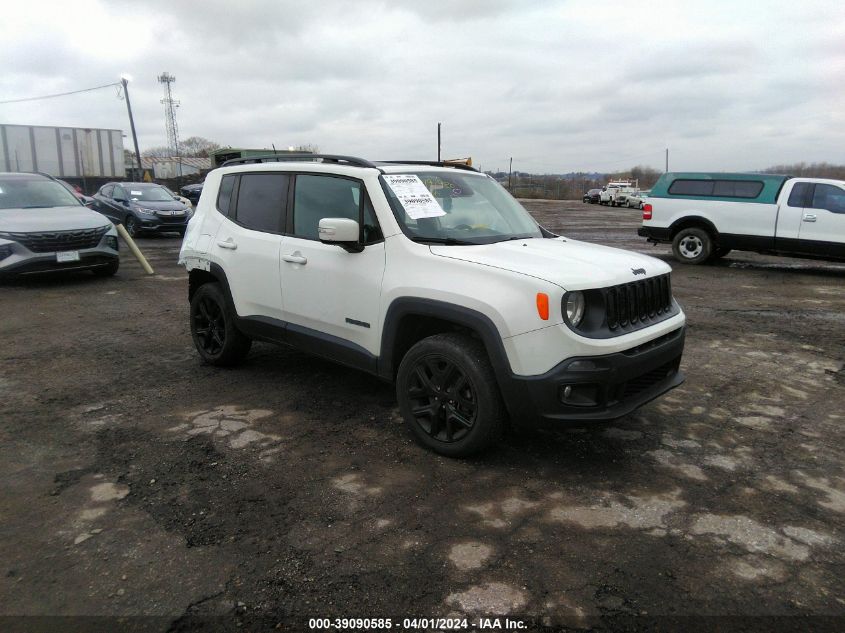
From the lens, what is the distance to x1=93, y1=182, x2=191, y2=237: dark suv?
16.5 m

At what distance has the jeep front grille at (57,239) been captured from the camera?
29.1 feet

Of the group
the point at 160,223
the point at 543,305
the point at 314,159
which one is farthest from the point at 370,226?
the point at 160,223

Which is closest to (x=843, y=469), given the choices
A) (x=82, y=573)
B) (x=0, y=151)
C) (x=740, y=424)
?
(x=740, y=424)

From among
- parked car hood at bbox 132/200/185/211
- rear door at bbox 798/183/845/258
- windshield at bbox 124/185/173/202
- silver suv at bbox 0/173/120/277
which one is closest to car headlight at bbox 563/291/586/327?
silver suv at bbox 0/173/120/277

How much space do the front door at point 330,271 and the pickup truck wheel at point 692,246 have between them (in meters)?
10.3

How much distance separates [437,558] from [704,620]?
44.0 inches

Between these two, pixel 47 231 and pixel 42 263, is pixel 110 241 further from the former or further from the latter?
pixel 42 263

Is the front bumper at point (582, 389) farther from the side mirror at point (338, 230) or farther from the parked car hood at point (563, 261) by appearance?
the side mirror at point (338, 230)

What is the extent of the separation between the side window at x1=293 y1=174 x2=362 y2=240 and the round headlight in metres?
1.65

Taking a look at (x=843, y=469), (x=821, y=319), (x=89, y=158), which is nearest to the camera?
(x=843, y=469)

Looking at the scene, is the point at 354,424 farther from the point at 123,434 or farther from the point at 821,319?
the point at 821,319

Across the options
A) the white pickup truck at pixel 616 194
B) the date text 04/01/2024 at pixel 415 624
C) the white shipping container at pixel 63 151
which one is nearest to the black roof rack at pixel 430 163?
the date text 04/01/2024 at pixel 415 624

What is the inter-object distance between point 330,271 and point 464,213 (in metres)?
1.02

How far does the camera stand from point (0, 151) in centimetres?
2861
